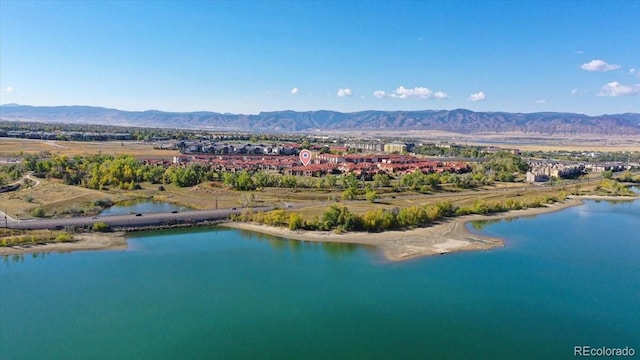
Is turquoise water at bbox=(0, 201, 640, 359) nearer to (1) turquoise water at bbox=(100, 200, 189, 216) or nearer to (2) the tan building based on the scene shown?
(1) turquoise water at bbox=(100, 200, 189, 216)

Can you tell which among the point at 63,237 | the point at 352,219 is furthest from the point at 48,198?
the point at 352,219

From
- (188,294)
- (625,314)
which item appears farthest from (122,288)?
(625,314)

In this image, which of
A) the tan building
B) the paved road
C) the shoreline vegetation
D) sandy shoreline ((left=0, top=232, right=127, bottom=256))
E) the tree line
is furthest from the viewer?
the tan building

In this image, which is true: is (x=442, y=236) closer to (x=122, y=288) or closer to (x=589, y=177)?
(x=122, y=288)

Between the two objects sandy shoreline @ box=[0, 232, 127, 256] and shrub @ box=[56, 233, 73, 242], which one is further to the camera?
shrub @ box=[56, 233, 73, 242]

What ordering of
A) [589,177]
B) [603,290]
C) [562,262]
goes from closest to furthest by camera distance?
[603,290]
[562,262]
[589,177]

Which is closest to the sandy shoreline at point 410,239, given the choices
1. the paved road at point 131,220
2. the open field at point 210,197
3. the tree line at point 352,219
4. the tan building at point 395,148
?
the tree line at point 352,219

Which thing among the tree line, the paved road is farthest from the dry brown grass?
the tree line

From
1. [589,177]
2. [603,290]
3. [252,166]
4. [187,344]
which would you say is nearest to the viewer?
[187,344]

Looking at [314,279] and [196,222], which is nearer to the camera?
[314,279]
